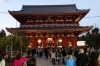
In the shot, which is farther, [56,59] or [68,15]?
[68,15]

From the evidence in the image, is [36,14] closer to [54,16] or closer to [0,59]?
[54,16]

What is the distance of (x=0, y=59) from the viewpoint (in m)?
7.92

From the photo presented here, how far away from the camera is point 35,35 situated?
4203 cm

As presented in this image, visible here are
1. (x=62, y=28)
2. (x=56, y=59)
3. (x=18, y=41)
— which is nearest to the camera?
(x=56, y=59)

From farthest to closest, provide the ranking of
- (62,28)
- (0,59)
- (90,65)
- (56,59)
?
(62,28) < (56,59) < (0,59) < (90,65)

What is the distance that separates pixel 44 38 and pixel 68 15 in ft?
19.4

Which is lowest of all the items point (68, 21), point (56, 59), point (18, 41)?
point (56, 59)

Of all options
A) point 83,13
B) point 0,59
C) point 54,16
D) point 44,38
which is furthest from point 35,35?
point 0,59

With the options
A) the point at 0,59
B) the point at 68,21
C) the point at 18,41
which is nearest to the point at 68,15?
the point at 68,21

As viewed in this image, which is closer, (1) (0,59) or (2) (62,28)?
(1) (0,59)

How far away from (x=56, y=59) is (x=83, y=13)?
19.9m

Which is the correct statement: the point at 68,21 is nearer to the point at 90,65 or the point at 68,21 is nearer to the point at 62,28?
the point at 62,28

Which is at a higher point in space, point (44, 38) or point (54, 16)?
point (54, 16)

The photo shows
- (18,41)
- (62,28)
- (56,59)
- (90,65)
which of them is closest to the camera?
(90,65)
